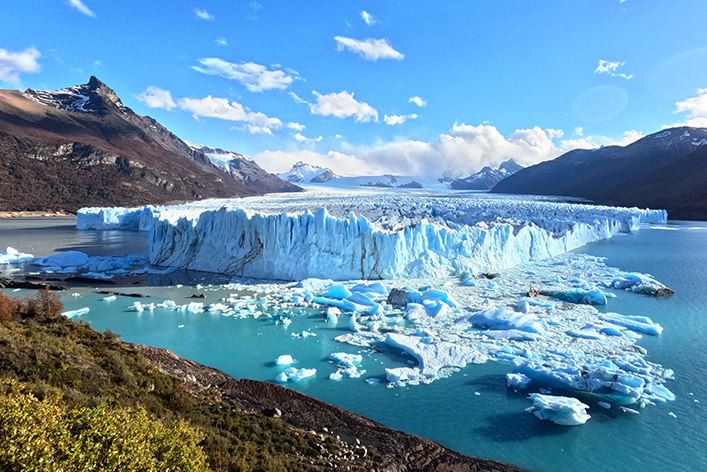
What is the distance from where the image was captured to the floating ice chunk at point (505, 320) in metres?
10.2

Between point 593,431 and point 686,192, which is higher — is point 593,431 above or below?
A: below

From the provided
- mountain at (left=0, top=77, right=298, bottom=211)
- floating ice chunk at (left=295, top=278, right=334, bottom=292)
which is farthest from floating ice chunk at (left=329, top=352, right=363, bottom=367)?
mountain at (left=0, top=77, right=298, bottom=211)

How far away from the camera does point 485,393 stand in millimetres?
7258

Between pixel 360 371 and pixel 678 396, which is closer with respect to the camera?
pixel 678 396

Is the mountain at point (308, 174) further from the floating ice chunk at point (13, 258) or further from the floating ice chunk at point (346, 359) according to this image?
the floating ice chunk at point (346, 359)

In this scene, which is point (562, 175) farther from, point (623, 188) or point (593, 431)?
point (593, 431)

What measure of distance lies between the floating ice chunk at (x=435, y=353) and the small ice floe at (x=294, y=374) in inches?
85.8

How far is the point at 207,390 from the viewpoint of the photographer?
6992 millimetres

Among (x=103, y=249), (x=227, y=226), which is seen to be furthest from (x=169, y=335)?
(x=103, y=249)

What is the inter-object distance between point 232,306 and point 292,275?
404 cm

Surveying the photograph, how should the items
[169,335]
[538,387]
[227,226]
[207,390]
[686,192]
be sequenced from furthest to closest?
[686,192], [227,226], [169,335], [538,387], [207,390]

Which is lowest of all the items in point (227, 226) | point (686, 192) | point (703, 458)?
point (703, 458)

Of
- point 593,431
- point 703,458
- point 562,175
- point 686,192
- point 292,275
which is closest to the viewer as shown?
point 703,458

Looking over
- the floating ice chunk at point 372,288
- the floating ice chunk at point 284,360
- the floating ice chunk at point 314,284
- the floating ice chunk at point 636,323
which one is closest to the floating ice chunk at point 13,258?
the floating ice chunk at point 314,284
